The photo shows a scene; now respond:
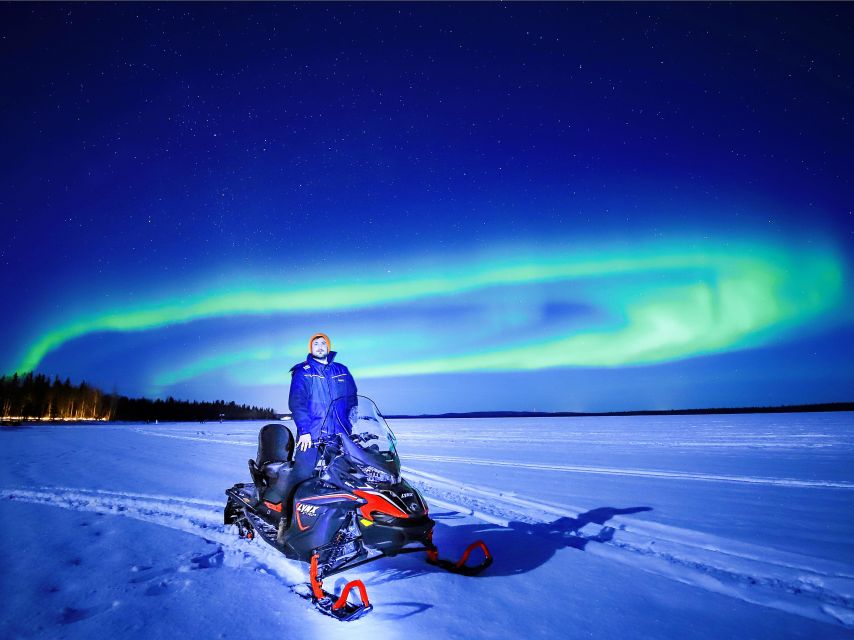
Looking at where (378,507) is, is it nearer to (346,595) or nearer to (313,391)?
(346,595)

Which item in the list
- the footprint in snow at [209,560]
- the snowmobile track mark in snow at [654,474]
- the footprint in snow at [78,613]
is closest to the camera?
the footprint in snow at [78,613]

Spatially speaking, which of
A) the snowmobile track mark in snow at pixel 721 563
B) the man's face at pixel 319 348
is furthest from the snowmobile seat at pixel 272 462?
the snowmobile track mark in snow at pixel 721 563

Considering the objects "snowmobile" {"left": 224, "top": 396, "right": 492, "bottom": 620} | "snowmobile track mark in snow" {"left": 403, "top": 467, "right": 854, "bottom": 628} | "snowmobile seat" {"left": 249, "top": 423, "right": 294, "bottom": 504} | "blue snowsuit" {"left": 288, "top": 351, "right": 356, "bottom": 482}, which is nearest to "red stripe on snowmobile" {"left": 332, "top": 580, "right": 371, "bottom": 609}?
"snowmobile" {"left": 224, "top": 396, "right": 492, "bottom": 620}

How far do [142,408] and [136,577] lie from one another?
132 meters

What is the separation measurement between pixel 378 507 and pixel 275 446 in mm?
2480

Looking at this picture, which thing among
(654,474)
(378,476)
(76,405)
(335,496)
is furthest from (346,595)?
(76,405)

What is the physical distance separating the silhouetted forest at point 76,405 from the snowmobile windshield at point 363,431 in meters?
74.9

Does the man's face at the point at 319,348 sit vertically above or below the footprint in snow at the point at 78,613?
above

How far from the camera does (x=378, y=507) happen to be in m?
3.40

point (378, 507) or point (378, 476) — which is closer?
point (378, 507)

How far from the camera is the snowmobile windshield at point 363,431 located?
3.68 meters

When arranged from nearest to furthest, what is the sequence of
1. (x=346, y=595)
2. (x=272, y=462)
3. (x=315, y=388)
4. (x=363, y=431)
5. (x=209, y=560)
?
(x=346, y=595) → (x=363, y=431) → (x=209, y=560) → (x=315, y=388) → (x=272, y=462)

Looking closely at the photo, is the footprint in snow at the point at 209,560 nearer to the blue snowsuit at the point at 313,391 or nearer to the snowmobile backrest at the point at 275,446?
the snowmobile backrest at the point at 275,446

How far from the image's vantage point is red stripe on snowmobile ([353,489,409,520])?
3.39 meters
